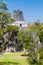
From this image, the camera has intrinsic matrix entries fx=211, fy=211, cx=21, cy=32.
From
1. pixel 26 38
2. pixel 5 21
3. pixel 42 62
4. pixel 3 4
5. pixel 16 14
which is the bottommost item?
pixel 42 62

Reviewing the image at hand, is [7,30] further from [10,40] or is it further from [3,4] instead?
[3,4]

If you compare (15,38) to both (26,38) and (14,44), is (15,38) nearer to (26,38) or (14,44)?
Result: (14,44)

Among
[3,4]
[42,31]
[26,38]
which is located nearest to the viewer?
[3,4]

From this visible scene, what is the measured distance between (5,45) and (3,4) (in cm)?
1562

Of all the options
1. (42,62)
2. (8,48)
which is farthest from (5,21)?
(8,48)

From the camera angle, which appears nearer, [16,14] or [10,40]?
[10,40]

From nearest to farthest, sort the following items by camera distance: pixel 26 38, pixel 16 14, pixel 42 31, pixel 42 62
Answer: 1. pixel 42 62
2. pixel 26 38
3. pixel 42 31
4. pixel 16 14

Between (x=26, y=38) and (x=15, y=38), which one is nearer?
(x=26, y=38)

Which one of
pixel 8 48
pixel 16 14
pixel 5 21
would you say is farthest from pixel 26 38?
pixel 16 14

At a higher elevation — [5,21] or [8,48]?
[5,21]

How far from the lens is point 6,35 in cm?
3403

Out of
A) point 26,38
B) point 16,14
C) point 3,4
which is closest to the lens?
point 3,4

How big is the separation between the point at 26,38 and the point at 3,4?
539cm

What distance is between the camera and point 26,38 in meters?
22.7
